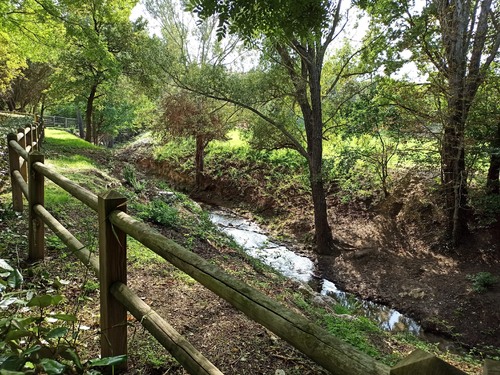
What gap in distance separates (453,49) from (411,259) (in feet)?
17.0

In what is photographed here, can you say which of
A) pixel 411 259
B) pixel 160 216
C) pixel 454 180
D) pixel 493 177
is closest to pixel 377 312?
pixel 411 259

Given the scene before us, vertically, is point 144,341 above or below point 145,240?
below

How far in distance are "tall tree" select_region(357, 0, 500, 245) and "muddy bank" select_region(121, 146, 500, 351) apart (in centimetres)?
126

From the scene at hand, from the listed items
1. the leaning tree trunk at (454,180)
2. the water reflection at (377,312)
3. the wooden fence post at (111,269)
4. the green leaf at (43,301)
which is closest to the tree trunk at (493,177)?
the leaning tree trunk at (454,180)

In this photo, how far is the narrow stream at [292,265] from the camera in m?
6.82

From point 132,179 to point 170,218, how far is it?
366cm

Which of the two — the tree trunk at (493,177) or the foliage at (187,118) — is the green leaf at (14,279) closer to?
the tree trunk at (493,177)

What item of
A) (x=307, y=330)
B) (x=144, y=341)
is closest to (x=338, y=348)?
(x=307, y=330)

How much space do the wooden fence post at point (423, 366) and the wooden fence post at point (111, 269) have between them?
167 centimetres

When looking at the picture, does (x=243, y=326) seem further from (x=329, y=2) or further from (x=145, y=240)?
(x=329, y=2)

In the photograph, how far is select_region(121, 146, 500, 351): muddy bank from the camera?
6.48 meters

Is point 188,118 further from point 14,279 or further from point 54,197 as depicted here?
point 14,279

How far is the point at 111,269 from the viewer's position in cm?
210

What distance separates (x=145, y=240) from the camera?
1827mm
